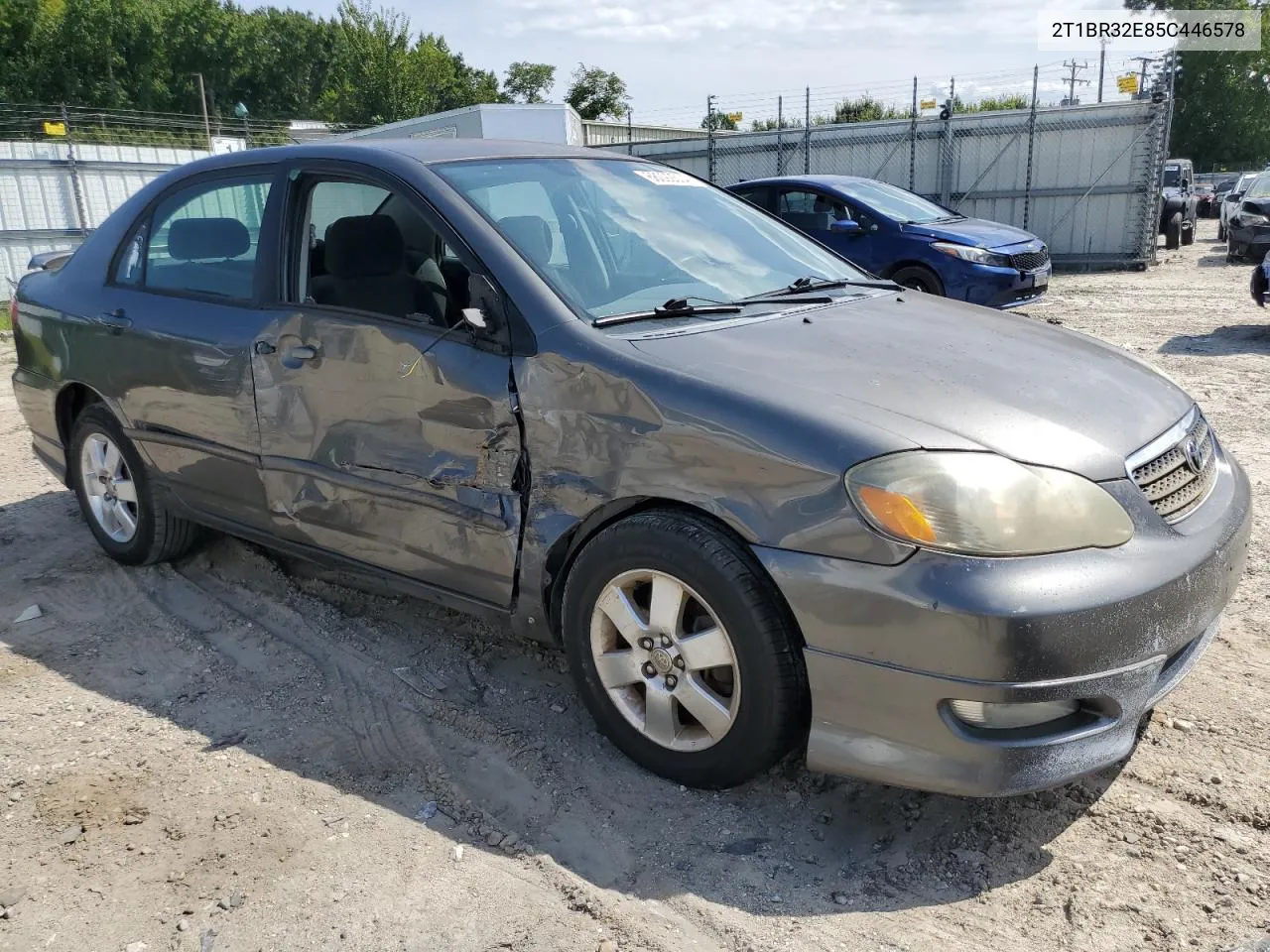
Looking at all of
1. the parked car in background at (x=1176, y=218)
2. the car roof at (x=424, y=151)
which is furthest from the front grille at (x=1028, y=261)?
the parked car in background at (x=1176, y=218)

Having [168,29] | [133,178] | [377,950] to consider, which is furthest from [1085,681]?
[168,29]

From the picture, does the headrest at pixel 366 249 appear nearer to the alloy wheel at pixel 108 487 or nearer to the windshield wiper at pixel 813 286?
the windshield wiper at pixel 813 286

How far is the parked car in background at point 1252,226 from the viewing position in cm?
1369

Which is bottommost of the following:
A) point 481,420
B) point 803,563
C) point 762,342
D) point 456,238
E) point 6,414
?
point 6,414

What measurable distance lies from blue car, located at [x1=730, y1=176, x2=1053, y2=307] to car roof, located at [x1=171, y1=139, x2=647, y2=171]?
676 centimetres

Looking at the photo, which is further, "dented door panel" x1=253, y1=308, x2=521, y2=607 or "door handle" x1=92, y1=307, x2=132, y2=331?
"door handle" x1=92, y1=307, x2=132, y2=331

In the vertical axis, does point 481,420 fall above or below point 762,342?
below

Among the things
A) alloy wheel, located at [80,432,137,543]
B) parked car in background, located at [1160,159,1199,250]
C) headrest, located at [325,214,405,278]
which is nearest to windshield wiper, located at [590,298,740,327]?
headrest, located at [325,214,405,278]

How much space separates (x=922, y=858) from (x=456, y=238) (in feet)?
7.17

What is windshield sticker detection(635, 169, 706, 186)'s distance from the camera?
3832 millimetres

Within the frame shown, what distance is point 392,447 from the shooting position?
10.5ft

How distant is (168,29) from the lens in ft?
211

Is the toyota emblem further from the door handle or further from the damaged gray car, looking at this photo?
the door handle

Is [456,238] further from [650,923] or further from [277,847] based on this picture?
[650,923]
